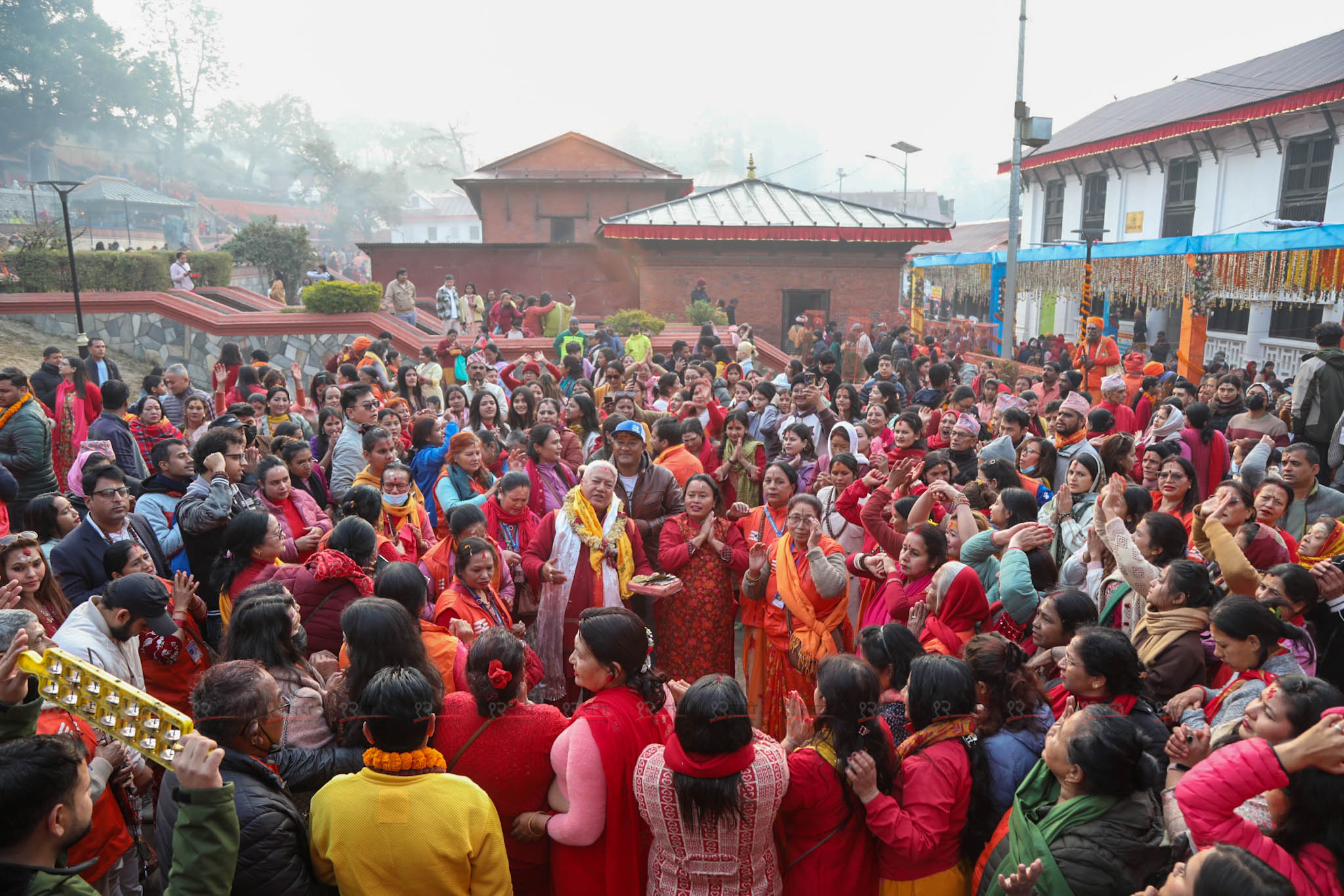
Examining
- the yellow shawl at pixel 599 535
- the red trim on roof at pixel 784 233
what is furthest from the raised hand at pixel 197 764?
the red trim on roof at pixel 784 233

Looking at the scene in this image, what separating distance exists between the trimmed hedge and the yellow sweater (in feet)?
56.2

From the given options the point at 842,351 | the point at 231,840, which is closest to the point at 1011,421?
the point at 231,840

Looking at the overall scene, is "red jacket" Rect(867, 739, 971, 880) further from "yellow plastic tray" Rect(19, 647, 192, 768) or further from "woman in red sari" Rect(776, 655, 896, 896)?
"yellow plastic tray" Rect(19, 647, 192, 768)

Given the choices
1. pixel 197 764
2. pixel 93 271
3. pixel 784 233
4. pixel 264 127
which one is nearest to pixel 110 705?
pixel 197 764

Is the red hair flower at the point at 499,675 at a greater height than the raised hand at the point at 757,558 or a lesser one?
greater

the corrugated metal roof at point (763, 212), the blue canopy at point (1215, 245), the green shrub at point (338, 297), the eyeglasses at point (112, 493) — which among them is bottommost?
the eyeglasses at point (112, 493)

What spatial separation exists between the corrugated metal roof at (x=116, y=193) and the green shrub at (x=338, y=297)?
111ft

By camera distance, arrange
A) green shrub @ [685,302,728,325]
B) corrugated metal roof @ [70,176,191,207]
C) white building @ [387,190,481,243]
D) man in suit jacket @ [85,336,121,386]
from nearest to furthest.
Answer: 1. man in suit jacket @ [85,336,121,386]
2. green shrub @ [685,302,728,325]
3. corrugated metal roof @ [70,176,191,207]
4. white building @ [387,190,481,243]

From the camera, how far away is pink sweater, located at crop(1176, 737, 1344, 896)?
7.14 ft

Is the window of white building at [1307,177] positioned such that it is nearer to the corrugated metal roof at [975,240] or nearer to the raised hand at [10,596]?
the corrugated metal roof at [975,240]

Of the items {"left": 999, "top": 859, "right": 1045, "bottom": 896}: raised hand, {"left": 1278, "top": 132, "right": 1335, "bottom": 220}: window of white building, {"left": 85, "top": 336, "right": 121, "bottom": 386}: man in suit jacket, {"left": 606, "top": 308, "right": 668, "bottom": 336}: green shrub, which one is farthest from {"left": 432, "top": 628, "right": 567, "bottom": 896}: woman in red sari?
{"left": 1278, "top": 132, "right": 1335, "bottom": 220}: window of white building

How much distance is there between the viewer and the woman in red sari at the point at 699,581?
509 centimetres

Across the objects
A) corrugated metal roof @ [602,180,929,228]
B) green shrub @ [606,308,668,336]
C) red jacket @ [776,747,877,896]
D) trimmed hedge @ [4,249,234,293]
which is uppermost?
corrugated metal roof @ [602,180,929,228]

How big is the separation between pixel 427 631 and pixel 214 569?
1.26 m
